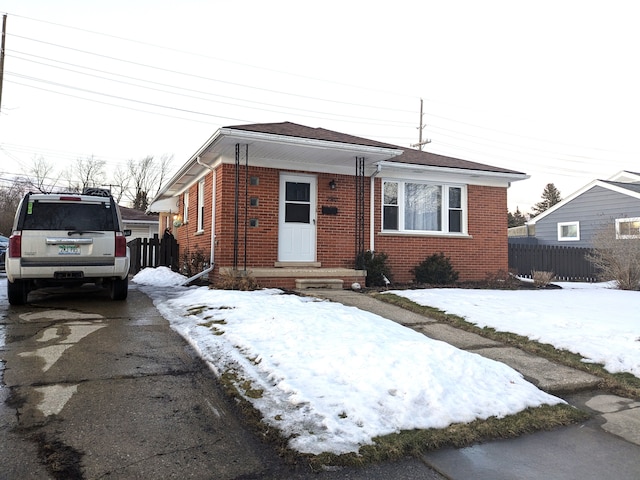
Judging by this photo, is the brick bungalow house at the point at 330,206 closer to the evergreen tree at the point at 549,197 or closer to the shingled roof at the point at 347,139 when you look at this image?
the shingled roof at the point at 347,139

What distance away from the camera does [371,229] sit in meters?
11.5

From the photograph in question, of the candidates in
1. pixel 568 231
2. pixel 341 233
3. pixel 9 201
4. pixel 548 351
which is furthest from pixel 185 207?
pixel 9 201

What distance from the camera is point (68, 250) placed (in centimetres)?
713

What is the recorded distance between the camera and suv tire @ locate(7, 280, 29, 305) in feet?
23.6

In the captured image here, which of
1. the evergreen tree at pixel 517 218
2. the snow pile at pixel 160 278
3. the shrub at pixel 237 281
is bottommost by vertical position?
the snow pile at pixel 160 278

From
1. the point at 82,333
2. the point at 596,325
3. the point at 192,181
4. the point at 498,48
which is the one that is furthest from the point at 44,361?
the point at 498,48

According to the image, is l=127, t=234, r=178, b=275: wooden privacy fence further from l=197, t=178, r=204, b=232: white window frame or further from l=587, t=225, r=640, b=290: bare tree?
l=587, t=225, r=640, b=290: bare tree

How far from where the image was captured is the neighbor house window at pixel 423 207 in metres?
11.9

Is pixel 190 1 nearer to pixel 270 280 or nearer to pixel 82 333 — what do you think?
pixel 270 280

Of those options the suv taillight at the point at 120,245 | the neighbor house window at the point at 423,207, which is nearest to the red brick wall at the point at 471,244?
the neighbor house window at the point at 423,207

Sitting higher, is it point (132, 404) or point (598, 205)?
point (598, 205)

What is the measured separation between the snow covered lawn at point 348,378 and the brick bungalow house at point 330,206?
184 inches

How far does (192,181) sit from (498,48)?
1060 cm

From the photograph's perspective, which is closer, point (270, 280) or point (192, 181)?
point (270, 280)
